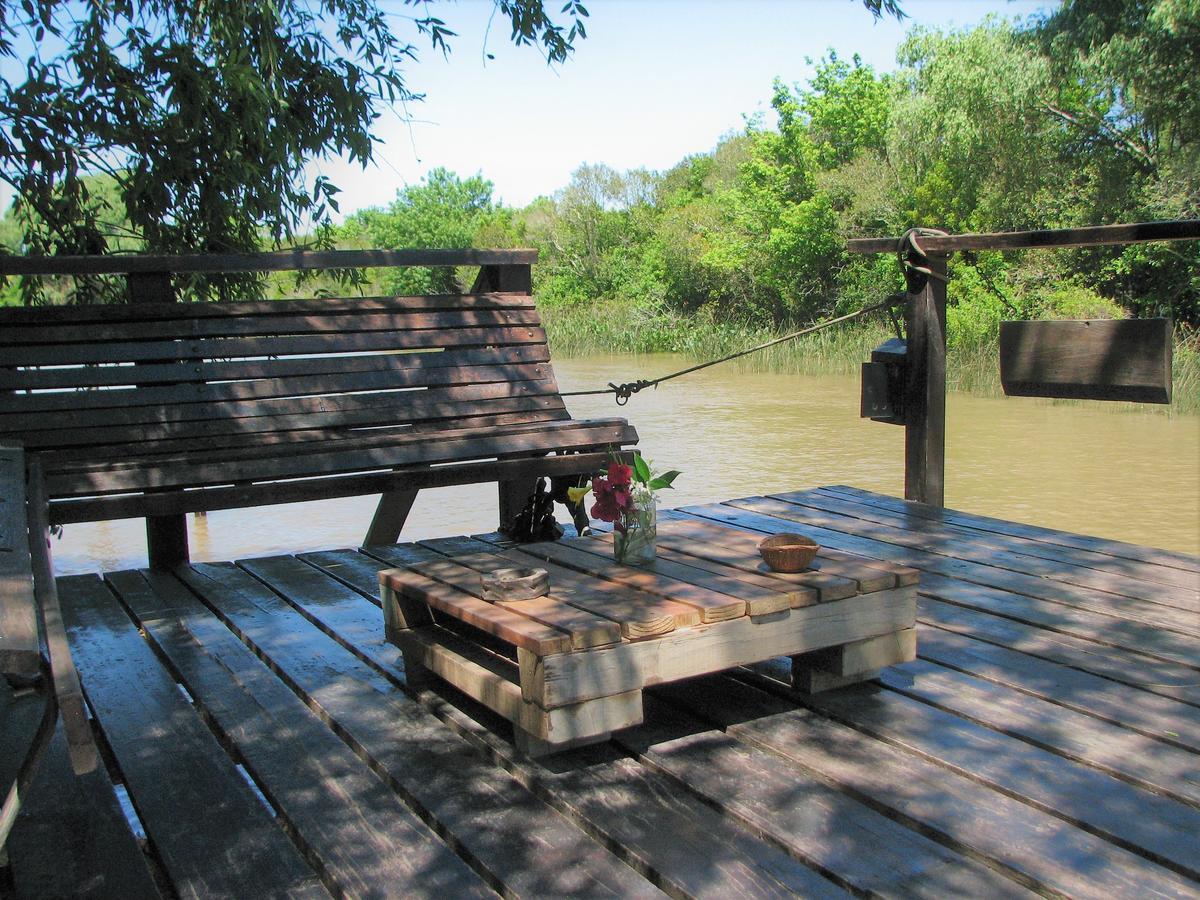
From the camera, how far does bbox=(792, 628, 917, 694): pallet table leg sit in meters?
2.36

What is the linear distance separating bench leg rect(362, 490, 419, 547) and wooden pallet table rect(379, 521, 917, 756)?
63.5 inches

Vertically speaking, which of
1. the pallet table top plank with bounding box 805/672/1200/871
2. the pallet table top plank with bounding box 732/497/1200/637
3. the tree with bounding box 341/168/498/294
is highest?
the tree with bounding box 341/168/498/294

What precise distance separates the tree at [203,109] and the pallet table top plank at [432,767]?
2899 mm

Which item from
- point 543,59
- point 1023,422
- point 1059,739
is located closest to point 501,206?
point 1023,422

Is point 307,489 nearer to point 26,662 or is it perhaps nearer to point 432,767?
point 432,767

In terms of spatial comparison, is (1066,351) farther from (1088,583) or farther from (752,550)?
(752,550)

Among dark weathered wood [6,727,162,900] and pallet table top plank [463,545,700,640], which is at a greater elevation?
pallet table top plank [463,545,700,640]

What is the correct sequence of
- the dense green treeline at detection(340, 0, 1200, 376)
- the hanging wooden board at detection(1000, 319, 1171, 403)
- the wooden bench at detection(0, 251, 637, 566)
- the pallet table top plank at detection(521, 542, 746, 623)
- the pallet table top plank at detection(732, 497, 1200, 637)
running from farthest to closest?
the dense green treeline at detection(340, 0, 1200, 376), the wooden bench at detection(0, 251, 637, 566), the hanging wooden board at detection(1000, 319, 1171, 403), the pallet table top plank at detection(732, 497, 1200, 637), the pallet table top plank at detection(521, 542, 746, 623)

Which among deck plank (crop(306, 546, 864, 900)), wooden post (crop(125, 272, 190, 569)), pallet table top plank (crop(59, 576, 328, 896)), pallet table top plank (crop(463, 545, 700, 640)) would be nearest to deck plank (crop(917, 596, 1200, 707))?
pallet table top plank (crop(463, 545, 700, 640))

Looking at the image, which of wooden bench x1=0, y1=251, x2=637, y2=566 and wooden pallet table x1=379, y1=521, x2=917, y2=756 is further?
wooden bench x1=0, y1=251, x2=637, y2=566

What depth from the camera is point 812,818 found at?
1.84m

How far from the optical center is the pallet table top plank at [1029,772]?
1.78m

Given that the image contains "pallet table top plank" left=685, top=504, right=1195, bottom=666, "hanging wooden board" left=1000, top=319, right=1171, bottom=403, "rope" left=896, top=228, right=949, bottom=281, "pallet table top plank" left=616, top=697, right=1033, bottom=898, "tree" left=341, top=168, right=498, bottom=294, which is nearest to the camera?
"pallet table top plank" left=616, top=697, right=1033, bottom=898

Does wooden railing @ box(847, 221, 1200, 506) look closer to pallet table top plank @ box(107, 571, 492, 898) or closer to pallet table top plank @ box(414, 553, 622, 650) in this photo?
pallet table top plank @ box(414, 553, 622, 650)
